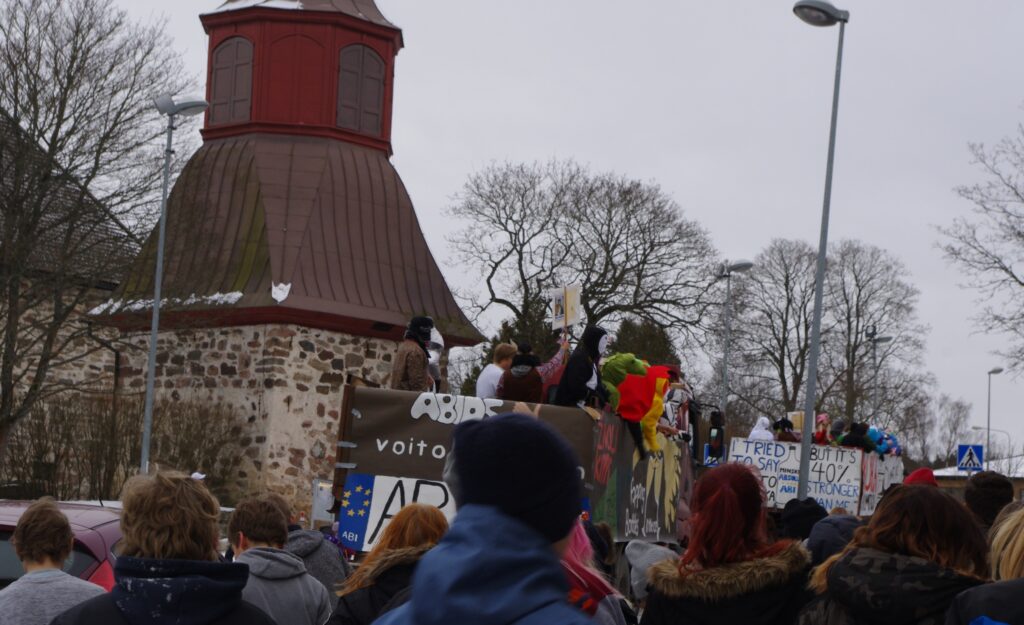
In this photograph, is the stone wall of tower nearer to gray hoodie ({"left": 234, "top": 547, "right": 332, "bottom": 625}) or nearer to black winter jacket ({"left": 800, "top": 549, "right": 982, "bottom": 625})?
gray hoodie ({"left": 234, "top": 547, "right": 332, "bottom": 625})

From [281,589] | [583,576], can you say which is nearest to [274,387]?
[281,589]

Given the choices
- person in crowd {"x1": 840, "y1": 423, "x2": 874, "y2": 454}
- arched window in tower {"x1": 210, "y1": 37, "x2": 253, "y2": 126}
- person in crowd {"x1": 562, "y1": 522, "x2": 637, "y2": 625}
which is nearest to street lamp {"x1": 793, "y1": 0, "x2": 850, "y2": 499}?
person in crowd {"x1": 840, "y1": 423, "x2": 874, "y2": 454}

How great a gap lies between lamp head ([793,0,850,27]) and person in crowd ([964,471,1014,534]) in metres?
15.6

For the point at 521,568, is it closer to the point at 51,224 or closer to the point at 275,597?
the point at 275,597

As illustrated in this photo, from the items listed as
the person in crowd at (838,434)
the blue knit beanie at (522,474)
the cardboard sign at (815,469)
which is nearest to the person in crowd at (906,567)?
the blue knit beanie at (522,474)

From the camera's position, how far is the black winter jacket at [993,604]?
414cm

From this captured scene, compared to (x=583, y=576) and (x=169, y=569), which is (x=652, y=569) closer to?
(x=169, y=569)

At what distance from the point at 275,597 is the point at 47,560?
1.07 m

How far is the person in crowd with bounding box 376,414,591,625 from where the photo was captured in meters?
Result: 2.48

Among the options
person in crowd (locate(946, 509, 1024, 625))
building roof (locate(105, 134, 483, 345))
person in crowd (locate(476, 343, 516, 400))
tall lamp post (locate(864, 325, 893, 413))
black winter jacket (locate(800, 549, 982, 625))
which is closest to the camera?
person in crowd (locate(946, 509, 1024, 625))

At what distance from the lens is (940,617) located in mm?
4902

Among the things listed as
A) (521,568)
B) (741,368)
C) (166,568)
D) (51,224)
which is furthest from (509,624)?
(741,368)

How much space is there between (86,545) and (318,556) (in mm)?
1122

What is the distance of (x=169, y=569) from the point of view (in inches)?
173
